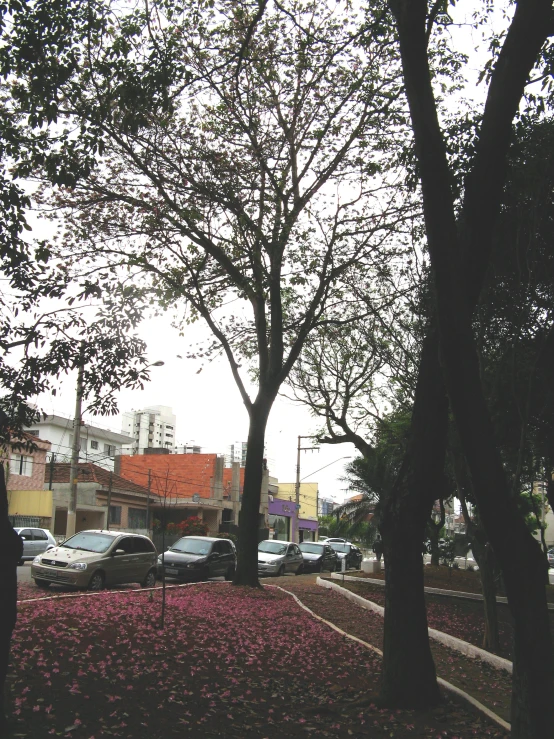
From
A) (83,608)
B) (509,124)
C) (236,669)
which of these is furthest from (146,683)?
(509,124)

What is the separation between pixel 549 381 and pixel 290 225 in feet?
21.2

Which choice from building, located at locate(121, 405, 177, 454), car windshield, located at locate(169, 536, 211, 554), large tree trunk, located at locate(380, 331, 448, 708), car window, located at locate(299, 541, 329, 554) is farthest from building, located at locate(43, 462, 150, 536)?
building, located at locate(121, 405, 177, 454)

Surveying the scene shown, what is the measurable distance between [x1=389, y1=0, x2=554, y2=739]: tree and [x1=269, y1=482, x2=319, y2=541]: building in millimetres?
52876

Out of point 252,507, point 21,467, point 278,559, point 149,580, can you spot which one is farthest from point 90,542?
point 21,467

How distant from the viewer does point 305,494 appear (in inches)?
3204

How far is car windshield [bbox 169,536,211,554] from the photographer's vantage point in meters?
22.0

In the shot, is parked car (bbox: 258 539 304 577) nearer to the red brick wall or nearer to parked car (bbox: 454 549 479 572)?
parked car (bbox: 454 549 479 572)

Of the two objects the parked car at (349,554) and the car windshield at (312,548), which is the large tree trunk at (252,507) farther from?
the parked car at (349,554)

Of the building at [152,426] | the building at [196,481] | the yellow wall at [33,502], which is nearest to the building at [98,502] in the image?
the yellow wall at [33,502]

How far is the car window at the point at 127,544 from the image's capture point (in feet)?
58.2

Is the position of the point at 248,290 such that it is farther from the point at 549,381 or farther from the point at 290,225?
the point at 549,381

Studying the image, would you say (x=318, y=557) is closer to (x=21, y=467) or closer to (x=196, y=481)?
(x=21, y=467)

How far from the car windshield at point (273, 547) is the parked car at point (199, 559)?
516 cm

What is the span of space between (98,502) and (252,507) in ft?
85.1
